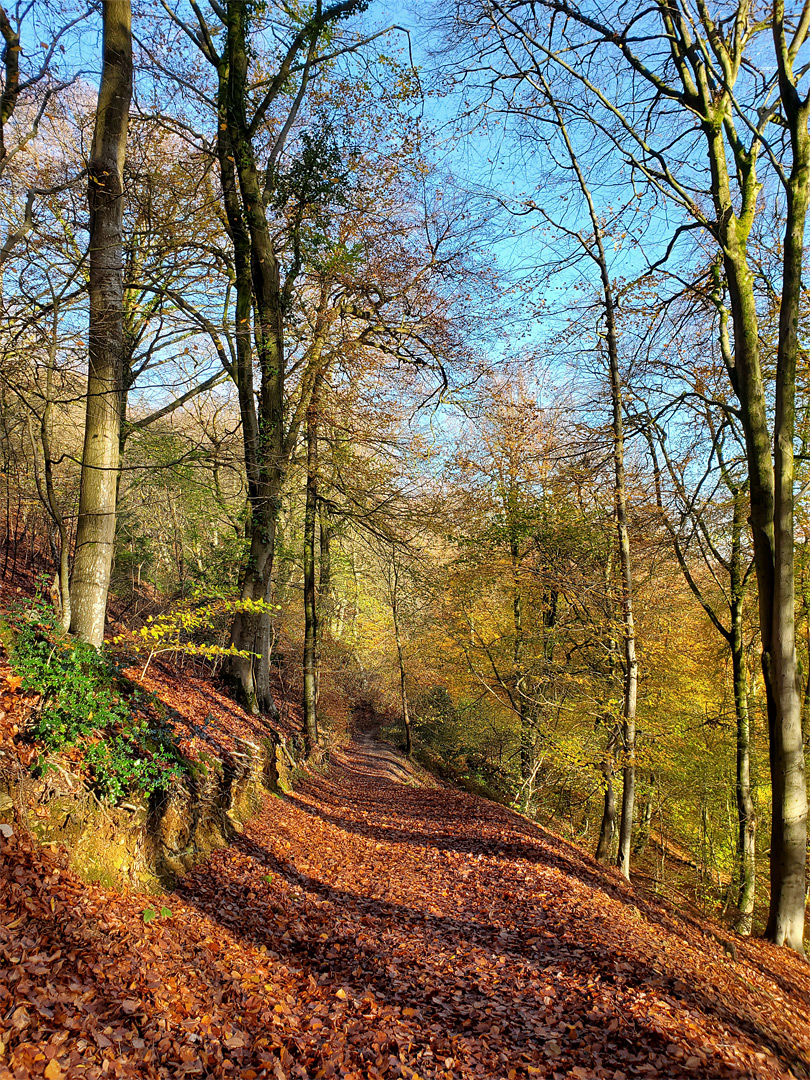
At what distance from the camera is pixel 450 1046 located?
3.65m

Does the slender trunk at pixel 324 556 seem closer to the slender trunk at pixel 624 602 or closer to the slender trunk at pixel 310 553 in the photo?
the slender trunk at pixel 310 553

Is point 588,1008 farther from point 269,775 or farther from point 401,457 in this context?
point 401,457

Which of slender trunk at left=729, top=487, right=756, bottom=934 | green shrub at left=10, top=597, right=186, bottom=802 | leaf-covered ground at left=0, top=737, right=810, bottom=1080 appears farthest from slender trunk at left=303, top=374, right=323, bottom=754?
slender trunk at left=729, top=487, right=756, bottom=934

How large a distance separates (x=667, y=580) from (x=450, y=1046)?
12.5m

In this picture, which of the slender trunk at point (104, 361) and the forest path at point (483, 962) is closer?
the forest path at point (483, 962)

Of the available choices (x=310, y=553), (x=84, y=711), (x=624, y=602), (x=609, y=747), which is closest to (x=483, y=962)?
(x=84, y=711)

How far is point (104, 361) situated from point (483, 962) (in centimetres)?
685

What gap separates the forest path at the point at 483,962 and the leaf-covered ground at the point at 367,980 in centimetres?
2

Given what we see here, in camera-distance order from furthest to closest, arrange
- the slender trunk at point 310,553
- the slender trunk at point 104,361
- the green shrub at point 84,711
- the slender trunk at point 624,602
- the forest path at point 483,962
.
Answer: the slender trunk at point 310,553 → the slender trunk at point 624,602 → the slender trunk at point 104,361 → the green shrub at point 84,711 → the forest path at point 483,962

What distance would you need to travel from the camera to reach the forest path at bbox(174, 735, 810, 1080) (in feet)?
11.7

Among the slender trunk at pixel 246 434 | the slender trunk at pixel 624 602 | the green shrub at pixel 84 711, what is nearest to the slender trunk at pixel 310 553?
the slender trunk at pixel 246 434

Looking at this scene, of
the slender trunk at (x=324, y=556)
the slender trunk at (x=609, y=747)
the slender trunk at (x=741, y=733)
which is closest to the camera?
the slender trunk at (x=609, y=747)

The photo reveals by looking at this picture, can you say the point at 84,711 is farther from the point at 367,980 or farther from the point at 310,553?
the point at 310,553

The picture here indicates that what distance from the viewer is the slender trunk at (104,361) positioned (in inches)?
221
